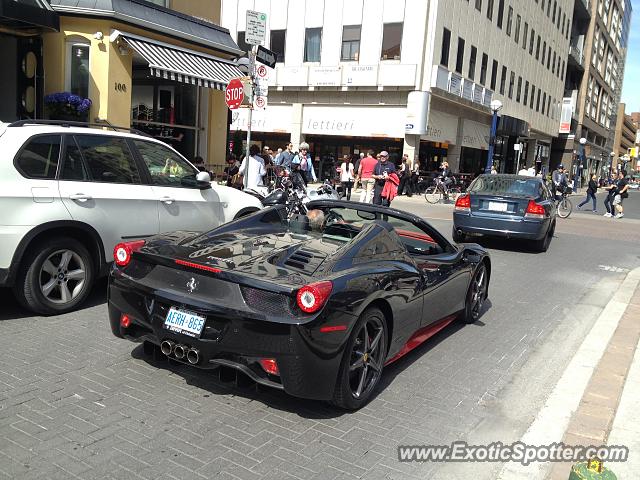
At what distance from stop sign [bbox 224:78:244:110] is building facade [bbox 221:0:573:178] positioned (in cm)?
1777

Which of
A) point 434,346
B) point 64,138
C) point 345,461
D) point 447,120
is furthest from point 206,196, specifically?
point 447,120

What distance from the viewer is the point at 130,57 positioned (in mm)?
13422

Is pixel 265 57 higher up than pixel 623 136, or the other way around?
pixel 623 136

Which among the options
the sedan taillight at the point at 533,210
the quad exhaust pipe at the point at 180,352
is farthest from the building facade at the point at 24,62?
the sedan taillight at the point at 533,210

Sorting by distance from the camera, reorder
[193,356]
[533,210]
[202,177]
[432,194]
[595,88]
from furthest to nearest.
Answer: [595,88] < [432,194] < [533,210] < [202,177] < [193,356]

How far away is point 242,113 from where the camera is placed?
34438 millimetres

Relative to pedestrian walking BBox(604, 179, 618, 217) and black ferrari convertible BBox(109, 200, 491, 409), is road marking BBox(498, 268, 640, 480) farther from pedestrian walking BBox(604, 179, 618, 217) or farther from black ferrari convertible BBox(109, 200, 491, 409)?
pedestrian walking BBox(604, 179, 618, 217)

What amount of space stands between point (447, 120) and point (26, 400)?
3111 centimetres

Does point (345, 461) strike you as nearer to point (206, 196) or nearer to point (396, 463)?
point (396, 463)

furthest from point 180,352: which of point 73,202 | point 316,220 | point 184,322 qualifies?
point 73,202

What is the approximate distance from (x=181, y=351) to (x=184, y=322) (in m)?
0.19

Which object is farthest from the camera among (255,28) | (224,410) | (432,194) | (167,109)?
(432,194)

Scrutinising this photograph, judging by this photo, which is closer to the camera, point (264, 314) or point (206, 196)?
point (264, 314)

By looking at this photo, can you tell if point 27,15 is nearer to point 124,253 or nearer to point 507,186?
point 124,253
